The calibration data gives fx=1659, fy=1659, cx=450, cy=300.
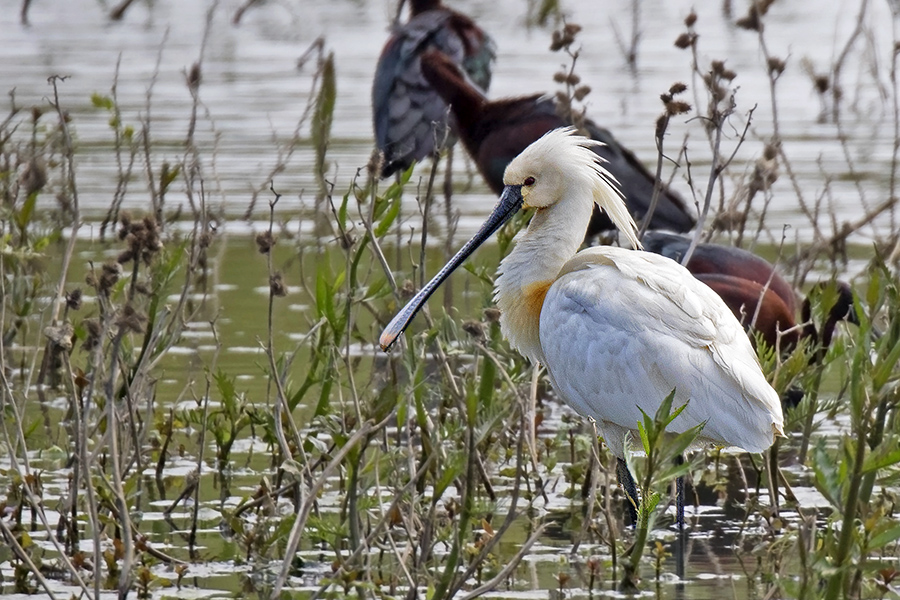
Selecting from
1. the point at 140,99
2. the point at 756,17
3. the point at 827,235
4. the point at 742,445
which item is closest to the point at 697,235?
the point at 742,445

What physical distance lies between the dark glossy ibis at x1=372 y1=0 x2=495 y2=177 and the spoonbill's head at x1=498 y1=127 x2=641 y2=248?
14.9 ft

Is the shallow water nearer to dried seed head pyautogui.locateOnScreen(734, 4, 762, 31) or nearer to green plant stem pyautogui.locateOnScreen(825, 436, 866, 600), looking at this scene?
dried seed head pyautogui.locateOnScreen(734, 4, 762, 31)

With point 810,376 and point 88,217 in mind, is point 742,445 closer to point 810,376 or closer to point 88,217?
point 810,376

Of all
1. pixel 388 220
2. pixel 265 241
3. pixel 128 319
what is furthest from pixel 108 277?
pixel 388 220

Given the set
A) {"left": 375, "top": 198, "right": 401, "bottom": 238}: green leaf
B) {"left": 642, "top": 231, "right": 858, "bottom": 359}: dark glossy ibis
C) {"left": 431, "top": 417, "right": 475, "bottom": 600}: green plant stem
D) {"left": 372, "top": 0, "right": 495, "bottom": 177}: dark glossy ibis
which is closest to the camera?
{"left": 431, "top": 417, "right": 475, "bottom": 600}: green plant stem

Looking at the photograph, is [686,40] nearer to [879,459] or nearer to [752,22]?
[752,22]

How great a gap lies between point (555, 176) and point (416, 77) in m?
5.49

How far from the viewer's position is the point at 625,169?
27.8 feet

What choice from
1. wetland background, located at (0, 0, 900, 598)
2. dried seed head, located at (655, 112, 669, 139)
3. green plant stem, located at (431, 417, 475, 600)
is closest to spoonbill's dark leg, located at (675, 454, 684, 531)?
wetland background, located at (0, 0, 900, 598)

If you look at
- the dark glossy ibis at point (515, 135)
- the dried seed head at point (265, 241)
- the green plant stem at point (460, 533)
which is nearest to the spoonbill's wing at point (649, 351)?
the dried seed head at point (265, 241)

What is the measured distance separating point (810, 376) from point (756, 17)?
3.44 metres

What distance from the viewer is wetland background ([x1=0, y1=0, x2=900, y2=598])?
3951 mm

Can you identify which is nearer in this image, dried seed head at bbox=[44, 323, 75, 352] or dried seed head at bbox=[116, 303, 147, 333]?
dried seed head at bbox=[116, 303, 147, 333]

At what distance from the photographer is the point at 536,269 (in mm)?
5266
